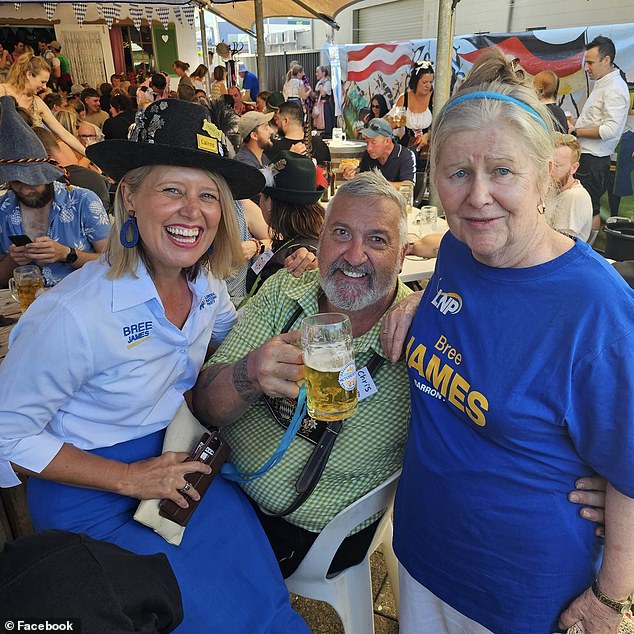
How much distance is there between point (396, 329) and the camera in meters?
1.60

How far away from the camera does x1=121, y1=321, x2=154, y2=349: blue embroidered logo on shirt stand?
1543 millimetres

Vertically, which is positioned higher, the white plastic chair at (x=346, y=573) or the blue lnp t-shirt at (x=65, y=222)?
the blue lnp t-shirt at (x=65, y=222)

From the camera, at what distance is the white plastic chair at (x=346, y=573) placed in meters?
1.73

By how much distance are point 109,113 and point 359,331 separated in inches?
380

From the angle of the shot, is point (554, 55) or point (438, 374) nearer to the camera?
point (438, 374)

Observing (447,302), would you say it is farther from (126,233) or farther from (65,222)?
(65,222)

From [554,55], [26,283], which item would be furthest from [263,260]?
[554,55]

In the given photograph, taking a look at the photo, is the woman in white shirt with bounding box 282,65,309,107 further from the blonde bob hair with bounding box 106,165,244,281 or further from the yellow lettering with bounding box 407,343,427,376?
the yellow lettering with bounding box 407,343,427,376

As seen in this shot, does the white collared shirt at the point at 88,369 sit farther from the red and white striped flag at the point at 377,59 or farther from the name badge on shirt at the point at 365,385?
the red and white striped flag at the point at 377,59

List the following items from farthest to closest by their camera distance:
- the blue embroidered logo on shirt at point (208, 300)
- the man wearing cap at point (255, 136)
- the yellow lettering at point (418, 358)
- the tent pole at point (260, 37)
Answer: the tent pole at point (260, 37), the man wearing cap at point (255, 136), the blue embroidered logo on shirt at point (208, 300), the yellow lettering at point (418, 358)

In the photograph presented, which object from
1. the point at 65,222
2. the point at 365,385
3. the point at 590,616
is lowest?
the point at 590,616

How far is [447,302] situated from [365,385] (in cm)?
47

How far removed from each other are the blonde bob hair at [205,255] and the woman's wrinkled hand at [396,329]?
2.33ft

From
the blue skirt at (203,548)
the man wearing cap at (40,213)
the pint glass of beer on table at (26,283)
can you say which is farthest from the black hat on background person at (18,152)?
the blue skirt at (203,548)
